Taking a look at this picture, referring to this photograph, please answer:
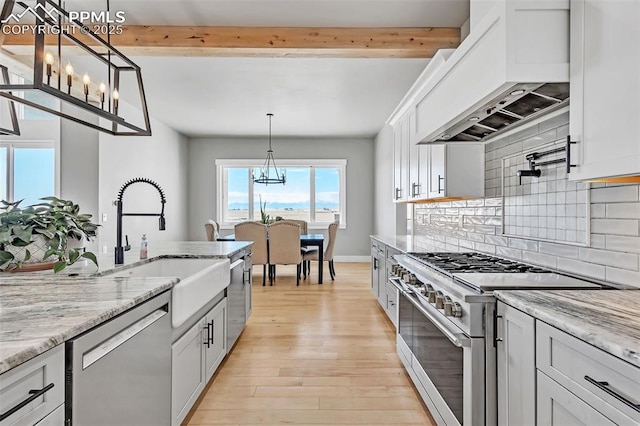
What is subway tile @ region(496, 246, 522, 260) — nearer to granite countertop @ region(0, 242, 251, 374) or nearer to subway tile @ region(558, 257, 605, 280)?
subway tile @ region(558, 257, 605, 280)

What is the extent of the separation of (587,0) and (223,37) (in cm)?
280

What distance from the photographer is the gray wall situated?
8.36 m

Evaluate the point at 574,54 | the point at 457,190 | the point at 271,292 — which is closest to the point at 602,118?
the point at 574,54

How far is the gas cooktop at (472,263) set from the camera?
6.51 ft

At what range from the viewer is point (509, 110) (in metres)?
2.03

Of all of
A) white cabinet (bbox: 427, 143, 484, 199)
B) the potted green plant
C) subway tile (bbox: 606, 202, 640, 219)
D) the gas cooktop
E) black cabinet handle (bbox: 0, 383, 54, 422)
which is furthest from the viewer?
white cabinet (bbox: 427, 143, 484, 199)

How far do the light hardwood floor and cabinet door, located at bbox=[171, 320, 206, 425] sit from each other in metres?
0.21

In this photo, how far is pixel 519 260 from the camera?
7.73 ft

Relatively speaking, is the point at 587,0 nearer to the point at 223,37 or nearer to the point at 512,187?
the point at 512,187

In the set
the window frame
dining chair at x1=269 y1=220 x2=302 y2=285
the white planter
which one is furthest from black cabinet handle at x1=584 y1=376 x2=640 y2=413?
the window frame

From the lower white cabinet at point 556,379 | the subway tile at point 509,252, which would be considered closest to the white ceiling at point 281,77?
the subway tile at point 509,252

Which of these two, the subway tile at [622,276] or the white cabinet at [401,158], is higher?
the white cabinet at [401,158]

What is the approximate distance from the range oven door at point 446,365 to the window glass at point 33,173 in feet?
16.4

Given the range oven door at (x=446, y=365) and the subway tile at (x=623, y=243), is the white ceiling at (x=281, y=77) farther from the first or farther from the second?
the range oven door at (x=446, y=365)
